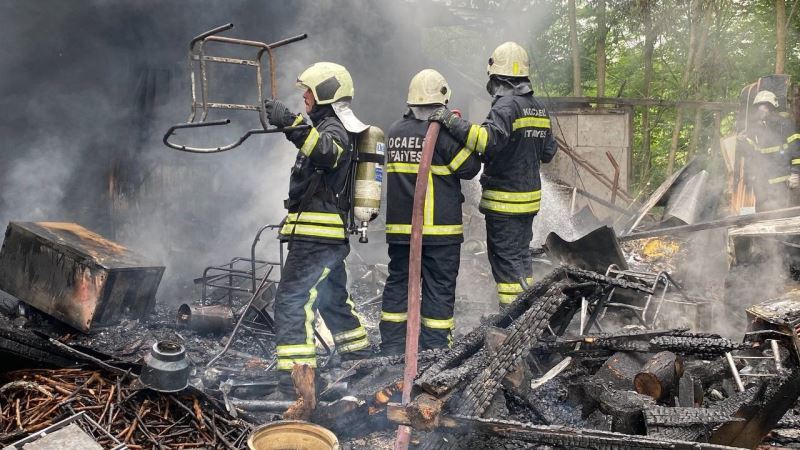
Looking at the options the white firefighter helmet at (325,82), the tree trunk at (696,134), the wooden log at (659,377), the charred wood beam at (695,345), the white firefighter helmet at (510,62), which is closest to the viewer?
the wooden log at (659,377)

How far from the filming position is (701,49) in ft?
48.9

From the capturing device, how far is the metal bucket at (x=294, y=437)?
3271 millimetres

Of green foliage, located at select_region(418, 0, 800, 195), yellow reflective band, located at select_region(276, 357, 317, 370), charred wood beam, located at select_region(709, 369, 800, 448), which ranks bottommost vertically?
charred wood beam, located at select_region(709, 369, 800, 448)

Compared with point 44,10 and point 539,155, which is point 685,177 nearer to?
point 539,155

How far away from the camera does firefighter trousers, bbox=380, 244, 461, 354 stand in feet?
16.5

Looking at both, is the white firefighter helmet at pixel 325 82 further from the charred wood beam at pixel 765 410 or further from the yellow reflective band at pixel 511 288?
the charred wood beam at pixel 765 410

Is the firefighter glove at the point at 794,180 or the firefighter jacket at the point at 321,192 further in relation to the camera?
the firefighter glove at the point at 794,180

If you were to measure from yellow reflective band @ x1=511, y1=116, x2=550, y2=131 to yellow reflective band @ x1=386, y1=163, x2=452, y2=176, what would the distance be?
812 mm

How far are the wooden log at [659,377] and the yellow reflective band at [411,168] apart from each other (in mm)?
2133

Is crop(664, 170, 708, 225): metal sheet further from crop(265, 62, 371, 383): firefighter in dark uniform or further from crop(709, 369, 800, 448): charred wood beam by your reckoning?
crop(265, 62, 371, 383): firefighter in dark uniform

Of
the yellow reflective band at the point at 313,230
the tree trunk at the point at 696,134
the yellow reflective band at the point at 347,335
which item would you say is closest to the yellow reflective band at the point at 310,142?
the yellow reflective band at the point at 313,230

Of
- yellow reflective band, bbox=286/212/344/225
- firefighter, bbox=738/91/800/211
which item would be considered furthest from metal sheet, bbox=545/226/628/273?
firefighter, bbox=738/91/800/211

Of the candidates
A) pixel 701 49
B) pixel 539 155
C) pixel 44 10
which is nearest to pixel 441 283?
pixel 539 155

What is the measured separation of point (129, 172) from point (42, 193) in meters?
1.05
